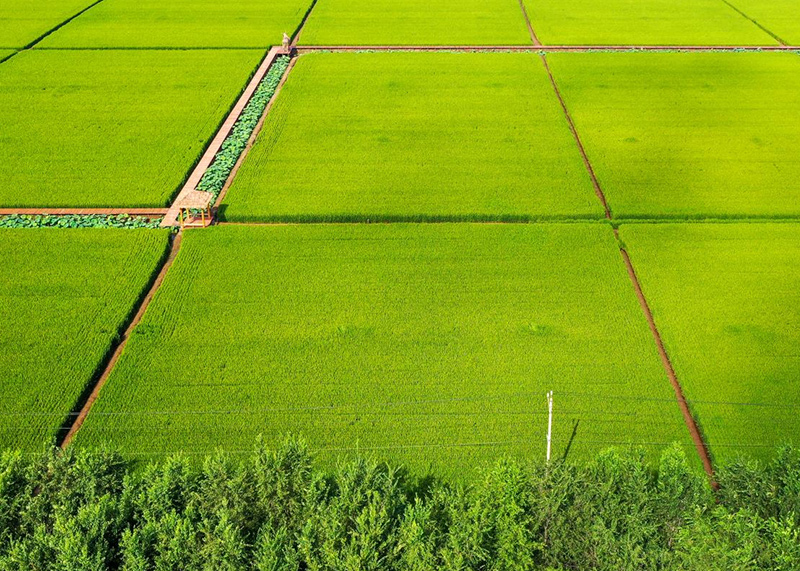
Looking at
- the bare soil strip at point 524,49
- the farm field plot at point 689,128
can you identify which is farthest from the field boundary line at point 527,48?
the farm field plot at point 689,128

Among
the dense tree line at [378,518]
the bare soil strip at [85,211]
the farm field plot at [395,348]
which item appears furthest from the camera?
the bare soil strip at [85,211]

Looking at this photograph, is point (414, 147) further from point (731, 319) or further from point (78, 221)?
point (731, 319)

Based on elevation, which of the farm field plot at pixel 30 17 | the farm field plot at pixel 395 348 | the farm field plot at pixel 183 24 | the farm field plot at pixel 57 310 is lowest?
the farm field plot at pixel 395 348

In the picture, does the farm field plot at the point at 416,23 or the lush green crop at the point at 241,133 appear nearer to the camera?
the lush green crop at the point at 241,133

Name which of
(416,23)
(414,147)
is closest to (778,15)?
(416,23)

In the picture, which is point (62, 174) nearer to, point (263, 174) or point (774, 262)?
point (263, 174)

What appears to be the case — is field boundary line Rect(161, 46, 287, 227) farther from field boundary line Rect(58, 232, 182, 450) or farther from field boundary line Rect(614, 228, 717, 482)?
field boundary line Rect(614, 228, 717, 482)

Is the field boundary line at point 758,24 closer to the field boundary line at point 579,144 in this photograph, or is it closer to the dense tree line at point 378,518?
the field boundary line at point 579,144
